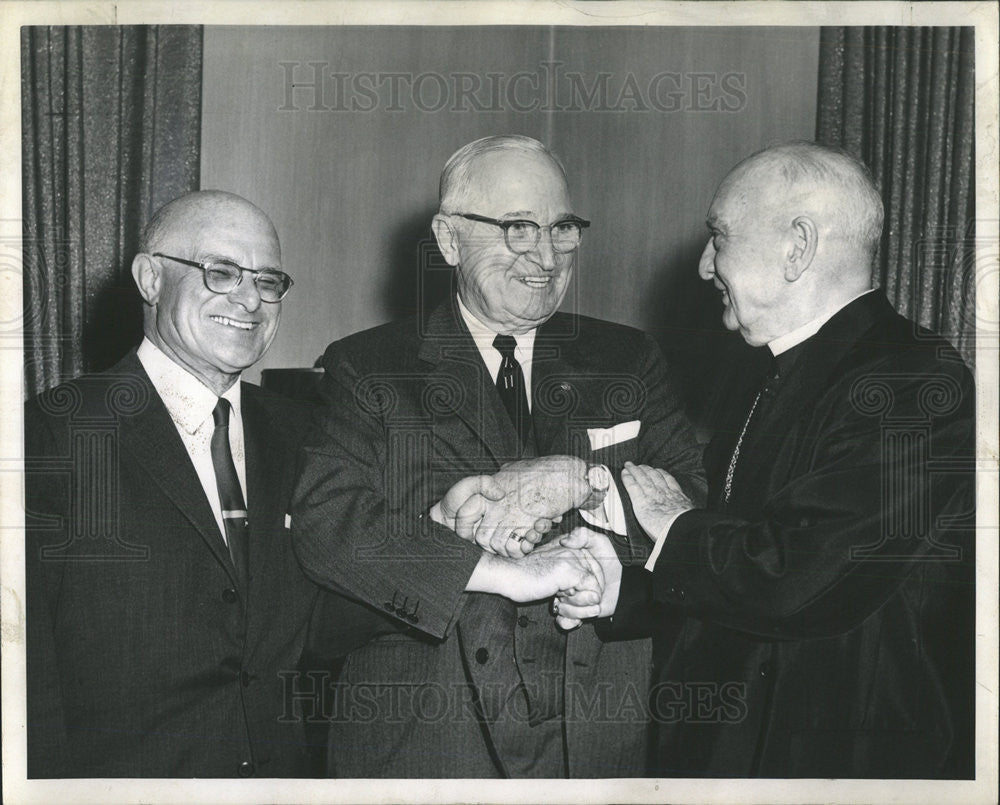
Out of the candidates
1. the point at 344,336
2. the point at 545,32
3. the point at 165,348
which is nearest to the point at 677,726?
the point at 344,336

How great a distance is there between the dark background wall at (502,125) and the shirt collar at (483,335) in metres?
0.24

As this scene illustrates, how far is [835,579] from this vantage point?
11.2 ft

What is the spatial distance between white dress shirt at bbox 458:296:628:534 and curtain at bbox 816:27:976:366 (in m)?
1.16

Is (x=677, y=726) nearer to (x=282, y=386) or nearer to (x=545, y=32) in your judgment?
(x=282, y=386)

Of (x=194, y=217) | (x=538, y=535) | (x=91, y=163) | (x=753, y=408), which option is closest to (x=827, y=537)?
(x=753, y=408)

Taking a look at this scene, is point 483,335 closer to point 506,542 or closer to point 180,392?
point 506,542

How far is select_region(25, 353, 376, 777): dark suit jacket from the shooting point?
3441mm

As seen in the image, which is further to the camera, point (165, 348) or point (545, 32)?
point (545, 32)

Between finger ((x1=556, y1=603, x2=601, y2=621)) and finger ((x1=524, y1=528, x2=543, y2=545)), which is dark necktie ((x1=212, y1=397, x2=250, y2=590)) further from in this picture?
finger ((x1=556, y1=603, x2=601, y2=621))

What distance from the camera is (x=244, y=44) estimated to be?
3.75 m

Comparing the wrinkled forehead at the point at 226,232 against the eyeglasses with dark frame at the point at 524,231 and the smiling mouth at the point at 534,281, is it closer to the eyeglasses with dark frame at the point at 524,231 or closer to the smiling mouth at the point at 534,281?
the eyeglasses with dark frame at the point at 524,231

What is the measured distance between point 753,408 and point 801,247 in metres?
0.51

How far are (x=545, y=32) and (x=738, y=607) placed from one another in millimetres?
1941

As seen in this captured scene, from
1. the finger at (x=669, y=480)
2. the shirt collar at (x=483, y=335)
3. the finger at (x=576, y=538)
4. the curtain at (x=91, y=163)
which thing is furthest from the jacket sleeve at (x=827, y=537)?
the curtain at (x=91, y=163)
